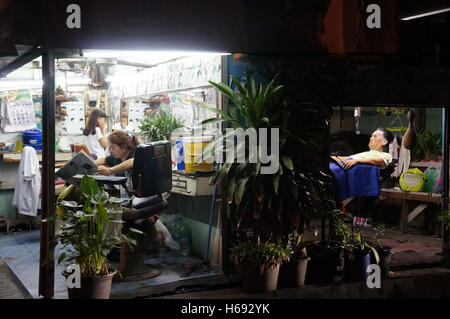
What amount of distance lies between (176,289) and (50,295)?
1.23 m

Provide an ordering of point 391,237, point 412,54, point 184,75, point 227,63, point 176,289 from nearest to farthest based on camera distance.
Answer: point 176,289 < point 227,63 < point 412,54 < point 184,75 < point 391,237

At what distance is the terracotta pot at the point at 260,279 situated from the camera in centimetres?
526

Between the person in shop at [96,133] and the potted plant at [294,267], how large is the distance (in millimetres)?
3672

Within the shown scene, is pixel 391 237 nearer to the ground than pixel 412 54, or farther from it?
nearer to the ground

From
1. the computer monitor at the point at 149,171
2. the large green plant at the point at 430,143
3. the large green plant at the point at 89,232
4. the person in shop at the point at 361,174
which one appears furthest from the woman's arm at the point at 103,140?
the large green plant at the point at 430,143

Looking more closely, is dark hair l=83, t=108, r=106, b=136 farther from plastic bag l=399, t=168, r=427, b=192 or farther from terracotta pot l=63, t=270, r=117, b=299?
plastic bag l=399, t=168, r=427, b=192

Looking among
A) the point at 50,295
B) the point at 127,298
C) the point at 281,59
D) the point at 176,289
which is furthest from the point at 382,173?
the point at 50,295

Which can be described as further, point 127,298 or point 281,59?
point 281,59

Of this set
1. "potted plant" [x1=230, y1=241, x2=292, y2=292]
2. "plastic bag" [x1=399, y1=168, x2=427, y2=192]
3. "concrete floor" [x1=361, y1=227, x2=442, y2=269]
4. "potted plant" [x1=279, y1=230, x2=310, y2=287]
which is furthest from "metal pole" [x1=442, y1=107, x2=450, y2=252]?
"potted plant" [x1=230, y1=241, x2=292, y2=292]

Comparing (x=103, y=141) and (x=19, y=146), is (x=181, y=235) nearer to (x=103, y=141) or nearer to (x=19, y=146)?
(x=103, y=141)

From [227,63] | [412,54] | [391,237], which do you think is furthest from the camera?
[391,237]

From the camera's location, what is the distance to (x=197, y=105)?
6555mm

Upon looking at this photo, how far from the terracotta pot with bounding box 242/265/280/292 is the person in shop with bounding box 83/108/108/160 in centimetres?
363

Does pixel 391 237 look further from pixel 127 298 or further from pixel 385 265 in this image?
pixel 127 298
